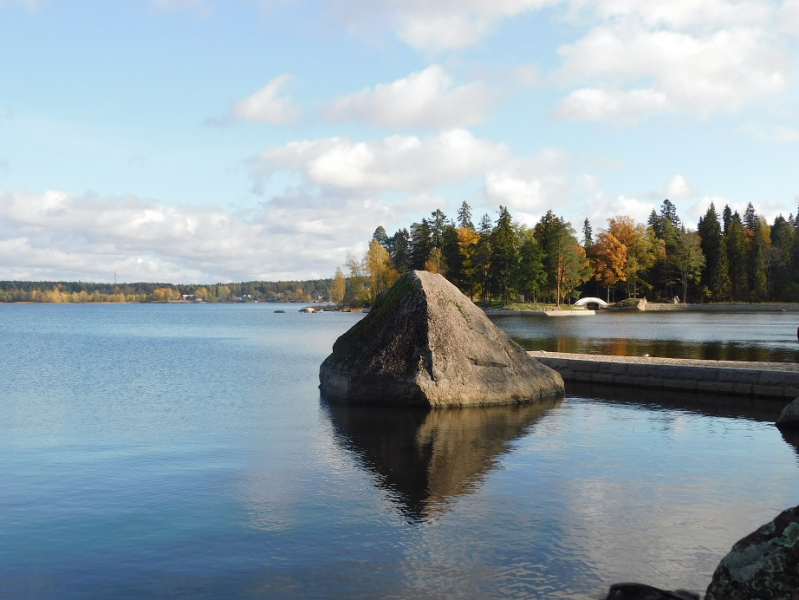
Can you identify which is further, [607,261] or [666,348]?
[607,261]

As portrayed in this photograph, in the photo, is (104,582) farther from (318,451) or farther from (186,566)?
(318,451)

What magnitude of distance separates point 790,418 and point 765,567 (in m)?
12.5

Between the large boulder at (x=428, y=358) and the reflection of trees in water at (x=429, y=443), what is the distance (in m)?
0.46

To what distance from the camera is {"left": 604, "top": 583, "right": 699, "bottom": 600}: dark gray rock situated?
6.64 metres

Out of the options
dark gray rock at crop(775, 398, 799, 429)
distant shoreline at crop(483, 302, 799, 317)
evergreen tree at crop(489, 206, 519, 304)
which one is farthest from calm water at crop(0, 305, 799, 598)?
evergreen tree at crop(489, 206, 519, 304)

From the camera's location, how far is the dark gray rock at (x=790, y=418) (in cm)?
1595

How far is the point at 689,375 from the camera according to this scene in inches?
A: 868

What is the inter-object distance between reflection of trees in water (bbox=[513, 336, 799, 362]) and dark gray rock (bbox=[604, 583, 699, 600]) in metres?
26.1

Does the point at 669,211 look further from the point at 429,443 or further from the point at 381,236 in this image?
the point at 429,443

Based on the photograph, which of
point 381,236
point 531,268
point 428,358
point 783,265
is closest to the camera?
point 428,358

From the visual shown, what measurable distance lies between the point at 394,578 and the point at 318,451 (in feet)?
21.9

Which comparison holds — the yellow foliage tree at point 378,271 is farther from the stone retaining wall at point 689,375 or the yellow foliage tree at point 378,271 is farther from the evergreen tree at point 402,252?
the stone retaining wall at point 689,375

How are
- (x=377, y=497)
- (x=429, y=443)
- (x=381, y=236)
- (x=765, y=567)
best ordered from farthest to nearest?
(x=381, y=236), (x=429, y=443), (x=377, y=497), (x=765, y=567)

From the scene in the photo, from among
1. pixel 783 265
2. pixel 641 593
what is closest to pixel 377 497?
pixel 641 593
